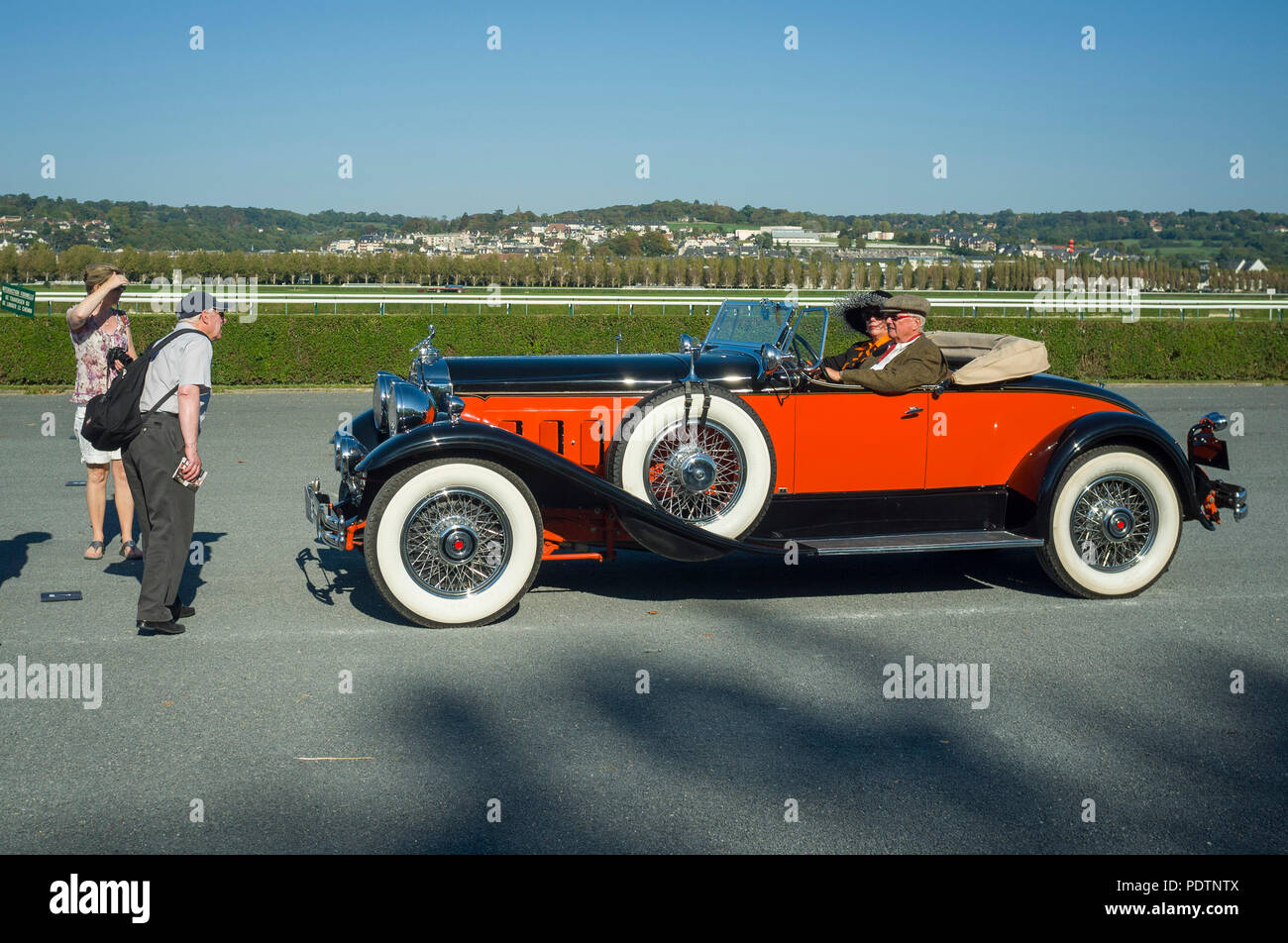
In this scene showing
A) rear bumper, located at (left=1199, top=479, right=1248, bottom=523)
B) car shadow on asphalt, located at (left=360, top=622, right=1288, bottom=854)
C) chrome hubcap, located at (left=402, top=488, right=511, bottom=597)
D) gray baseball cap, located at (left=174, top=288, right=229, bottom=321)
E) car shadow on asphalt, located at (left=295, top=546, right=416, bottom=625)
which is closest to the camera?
car shadow on asphalt, located at (left=360, top=622, right=1288, bottom=854)

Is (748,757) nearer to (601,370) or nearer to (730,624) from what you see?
(730,624)

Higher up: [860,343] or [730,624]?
[860,343]

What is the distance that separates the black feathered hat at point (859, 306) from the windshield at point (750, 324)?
0.43 m

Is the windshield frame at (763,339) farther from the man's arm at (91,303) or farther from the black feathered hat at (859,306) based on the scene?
the man's arm at (91,303)

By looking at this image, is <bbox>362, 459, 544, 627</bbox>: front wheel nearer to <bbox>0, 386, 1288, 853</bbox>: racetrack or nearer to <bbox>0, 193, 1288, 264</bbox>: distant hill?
<bbox>0, 386, 1288, 853</bbox>: racetrack

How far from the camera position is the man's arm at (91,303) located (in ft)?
21.4

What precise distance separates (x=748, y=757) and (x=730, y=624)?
1762 mm

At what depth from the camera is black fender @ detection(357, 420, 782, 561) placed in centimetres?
542

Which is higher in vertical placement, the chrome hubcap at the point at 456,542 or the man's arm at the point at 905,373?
the man's arm at the point at 905,373

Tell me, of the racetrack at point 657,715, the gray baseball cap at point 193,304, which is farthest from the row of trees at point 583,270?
the gray baseball cap at point 193,304

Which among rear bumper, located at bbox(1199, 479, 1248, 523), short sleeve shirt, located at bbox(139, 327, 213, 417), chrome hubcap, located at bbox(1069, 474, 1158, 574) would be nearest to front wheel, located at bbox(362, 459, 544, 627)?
short sleeve shirt, located at bbox(139, 327, 213, 417)

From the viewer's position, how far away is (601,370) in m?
6.23

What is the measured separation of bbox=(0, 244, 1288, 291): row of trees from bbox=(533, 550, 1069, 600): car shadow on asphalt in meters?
32.2
